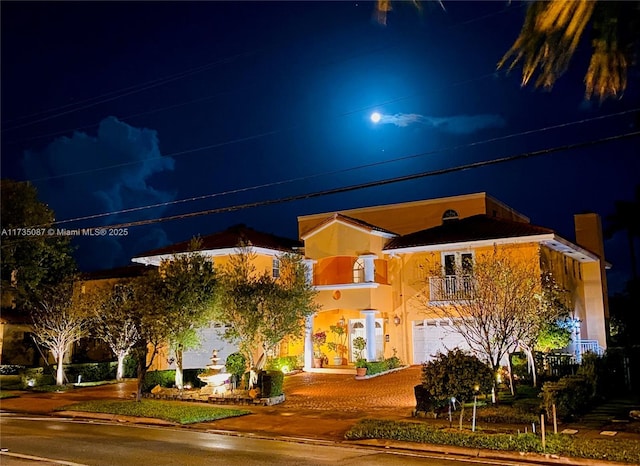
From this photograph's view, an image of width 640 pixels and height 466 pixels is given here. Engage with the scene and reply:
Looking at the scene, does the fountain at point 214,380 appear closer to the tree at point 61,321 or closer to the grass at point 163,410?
the grass at point 163,410

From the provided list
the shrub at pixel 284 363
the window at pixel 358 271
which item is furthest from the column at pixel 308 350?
the window at pixel 358 271

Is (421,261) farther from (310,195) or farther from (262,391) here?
(310,195)

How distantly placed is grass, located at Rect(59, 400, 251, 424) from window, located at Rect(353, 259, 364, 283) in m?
12.6

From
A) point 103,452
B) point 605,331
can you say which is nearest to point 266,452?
point 103,452

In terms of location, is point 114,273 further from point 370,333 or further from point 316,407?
point 316,407

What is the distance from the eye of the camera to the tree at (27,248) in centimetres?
3228

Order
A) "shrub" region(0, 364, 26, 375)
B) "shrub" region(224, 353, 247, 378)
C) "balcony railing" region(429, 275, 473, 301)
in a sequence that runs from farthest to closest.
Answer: "shrub" region(0, 364, 26, 375) < "balcony railing" region(429, 275, 473, 301) < "shrub" region(224, 353, 247, 378)

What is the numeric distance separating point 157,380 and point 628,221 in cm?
4394

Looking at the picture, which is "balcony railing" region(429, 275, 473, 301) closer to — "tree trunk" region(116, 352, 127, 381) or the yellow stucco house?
the yellow stucco house

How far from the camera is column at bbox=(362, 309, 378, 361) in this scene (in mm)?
28547

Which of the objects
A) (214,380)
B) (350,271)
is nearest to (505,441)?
(214,380)

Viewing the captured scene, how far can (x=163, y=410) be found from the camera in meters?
18.9

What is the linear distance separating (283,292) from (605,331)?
2113 cm

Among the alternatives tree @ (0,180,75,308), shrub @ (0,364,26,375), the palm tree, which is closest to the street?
shrub @ (0,364,26,375)
